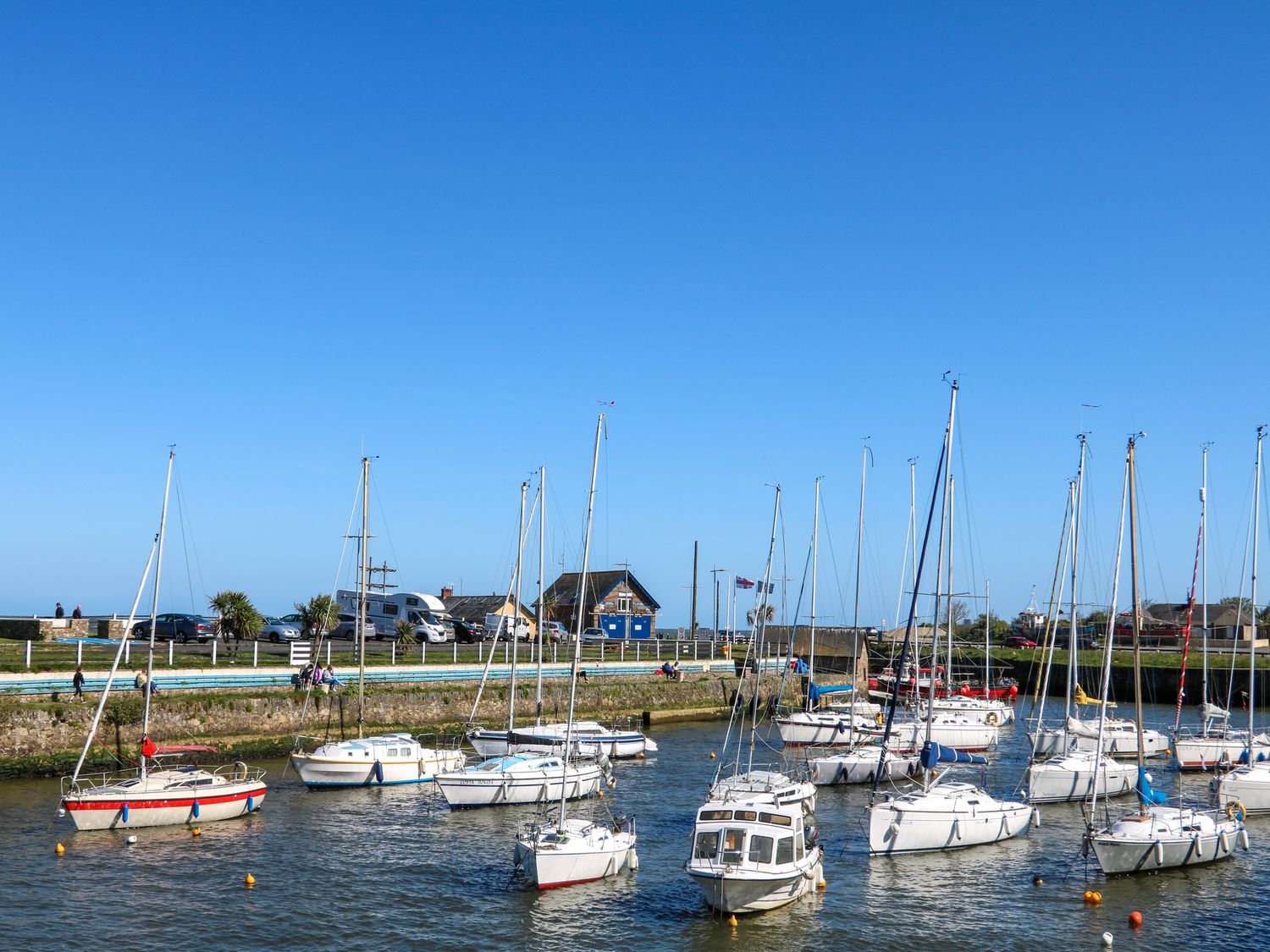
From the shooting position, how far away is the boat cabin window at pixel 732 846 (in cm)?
2992

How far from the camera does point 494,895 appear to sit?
105 ft

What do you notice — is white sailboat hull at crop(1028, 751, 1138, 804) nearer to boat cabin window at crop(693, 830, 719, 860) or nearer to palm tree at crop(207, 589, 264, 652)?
boat cabin window at crop(693, 830, 719, 860)

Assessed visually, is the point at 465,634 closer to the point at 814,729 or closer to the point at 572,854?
the point at 814,729

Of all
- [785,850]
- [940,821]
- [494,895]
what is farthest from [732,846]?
[940,821]

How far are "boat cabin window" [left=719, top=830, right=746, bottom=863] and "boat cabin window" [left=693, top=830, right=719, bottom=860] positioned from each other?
0.85ft

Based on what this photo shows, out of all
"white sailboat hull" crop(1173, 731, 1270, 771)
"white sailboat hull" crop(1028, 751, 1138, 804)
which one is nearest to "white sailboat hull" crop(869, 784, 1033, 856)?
"white sailboat hull" crop(1028, 751, 1138, 804)

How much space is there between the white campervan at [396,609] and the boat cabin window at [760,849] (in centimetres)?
5427

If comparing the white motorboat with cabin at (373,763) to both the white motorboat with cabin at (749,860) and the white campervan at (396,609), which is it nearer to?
the white motorboat with cabin at (749,860)

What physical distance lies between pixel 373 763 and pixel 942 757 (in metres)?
24.3

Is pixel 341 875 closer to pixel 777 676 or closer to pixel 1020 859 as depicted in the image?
pixel 1020 859

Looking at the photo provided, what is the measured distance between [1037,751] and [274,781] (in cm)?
3659

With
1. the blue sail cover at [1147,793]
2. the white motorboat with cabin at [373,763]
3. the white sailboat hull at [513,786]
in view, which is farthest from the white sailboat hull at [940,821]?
the white motorboat with cabin at [373,763]

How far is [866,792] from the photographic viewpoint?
49375 millimetres

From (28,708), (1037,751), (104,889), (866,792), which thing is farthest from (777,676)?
(104,889)
